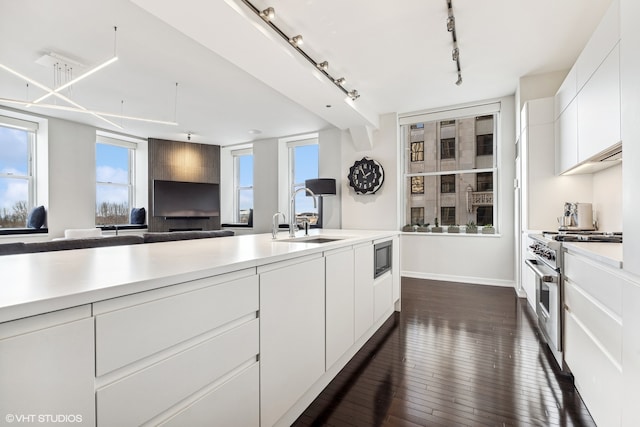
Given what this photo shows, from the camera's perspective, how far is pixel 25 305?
637 mm

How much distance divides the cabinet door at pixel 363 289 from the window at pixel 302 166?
3.92 meters

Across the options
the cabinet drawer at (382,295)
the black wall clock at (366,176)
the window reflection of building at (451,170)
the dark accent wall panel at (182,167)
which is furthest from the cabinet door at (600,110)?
the dark accent wall panel at (182,167)

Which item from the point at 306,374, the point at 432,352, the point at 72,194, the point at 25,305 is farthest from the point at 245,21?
the point at 72,194

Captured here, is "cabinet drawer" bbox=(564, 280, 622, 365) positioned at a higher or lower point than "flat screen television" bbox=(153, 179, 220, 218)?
lower

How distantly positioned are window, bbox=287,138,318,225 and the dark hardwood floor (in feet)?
12.6

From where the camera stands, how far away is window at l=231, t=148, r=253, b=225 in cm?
752

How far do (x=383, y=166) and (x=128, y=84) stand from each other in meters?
3.71

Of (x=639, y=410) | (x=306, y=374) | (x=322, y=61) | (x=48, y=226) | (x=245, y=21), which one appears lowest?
(x=306, y=374)

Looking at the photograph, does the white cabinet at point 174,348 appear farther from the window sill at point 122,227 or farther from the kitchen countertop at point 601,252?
the window sill at point 122,227

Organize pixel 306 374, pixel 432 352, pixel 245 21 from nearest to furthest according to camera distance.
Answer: pixel 306 374
pixel 245 21
pixel 432 352

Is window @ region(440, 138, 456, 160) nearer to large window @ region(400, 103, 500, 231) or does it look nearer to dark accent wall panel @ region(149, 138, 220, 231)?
large window @ region(400, 103, 500, 231)

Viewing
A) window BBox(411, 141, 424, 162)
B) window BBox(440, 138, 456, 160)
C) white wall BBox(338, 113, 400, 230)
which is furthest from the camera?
window BBox(411, 141, 424, 162)

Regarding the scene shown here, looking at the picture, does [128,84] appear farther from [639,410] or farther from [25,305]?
[639,410]

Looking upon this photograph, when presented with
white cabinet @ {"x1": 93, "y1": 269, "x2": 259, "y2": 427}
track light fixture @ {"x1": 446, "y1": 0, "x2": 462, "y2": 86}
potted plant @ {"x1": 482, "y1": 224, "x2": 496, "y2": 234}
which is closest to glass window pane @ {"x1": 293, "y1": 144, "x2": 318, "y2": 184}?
potted plant @ {"x1": 482, "y1": 224, "x2": 496, "y2": 234}
